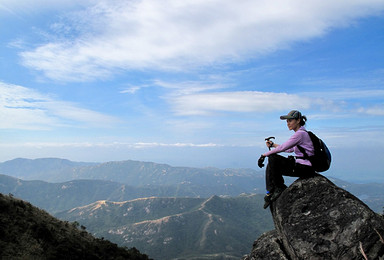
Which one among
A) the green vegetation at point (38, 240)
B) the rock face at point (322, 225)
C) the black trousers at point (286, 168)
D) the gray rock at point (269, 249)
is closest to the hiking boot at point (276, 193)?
the rock face at point (322, 225)

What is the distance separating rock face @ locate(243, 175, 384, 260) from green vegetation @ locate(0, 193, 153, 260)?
768 inches

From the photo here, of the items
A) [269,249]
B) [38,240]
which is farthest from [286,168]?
[38,240]

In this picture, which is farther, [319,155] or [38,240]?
[38,240]

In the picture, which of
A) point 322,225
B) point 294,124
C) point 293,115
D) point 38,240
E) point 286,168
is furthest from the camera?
point 38,240

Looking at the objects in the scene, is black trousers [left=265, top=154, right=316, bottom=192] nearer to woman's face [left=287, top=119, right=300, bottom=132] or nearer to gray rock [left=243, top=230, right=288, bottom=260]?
woman's face [left=287, top=119, right=300, bottom=132]

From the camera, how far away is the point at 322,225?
10930mm

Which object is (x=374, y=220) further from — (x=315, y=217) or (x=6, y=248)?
(x=6, y=248)

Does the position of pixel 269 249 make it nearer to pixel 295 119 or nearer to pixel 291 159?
pixel 291 159

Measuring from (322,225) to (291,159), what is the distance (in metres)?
3.34

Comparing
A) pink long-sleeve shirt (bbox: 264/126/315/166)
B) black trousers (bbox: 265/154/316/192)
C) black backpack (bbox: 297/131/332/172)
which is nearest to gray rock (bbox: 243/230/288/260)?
black trousers (bbox: 265/154/316/192)

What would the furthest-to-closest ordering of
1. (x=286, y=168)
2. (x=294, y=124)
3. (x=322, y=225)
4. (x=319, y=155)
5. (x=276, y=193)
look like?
1. (x=276, y=193)
2. (x=286, y=168)
3. (x=294, y=124)
4. (x=319, y=155)
5. (x=322, y=225)

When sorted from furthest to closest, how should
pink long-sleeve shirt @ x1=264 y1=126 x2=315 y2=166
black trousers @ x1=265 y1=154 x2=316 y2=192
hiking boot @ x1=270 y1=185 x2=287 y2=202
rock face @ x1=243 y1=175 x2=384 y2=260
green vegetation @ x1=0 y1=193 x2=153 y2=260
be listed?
green vegetation @ x1=0 y1=193 x2=153 y2=260, hiking boot @ x1=270 y1=185 x2=287 y2=202, black trousers @ x1=265 y1=154 x2=316 y2=192, pink long-sleeve shirt @ x1=264 y1=126 x2=315 y2=166, rock face @ x1=243 y1=175 x2=384 y2=260

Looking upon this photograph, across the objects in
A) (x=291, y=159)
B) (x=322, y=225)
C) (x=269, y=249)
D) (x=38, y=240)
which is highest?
(x=291, y=159)

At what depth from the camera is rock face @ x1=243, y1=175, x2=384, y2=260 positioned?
396 inches
